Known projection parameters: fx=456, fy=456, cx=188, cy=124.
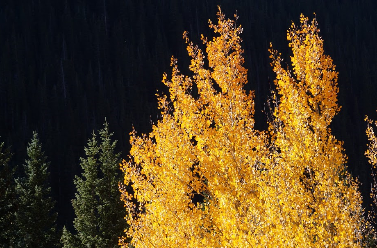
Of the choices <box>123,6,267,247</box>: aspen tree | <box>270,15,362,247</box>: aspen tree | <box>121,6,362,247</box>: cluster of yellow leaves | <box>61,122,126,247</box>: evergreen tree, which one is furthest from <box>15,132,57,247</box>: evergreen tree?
<box>270,15,362,247</box>: aspen tree

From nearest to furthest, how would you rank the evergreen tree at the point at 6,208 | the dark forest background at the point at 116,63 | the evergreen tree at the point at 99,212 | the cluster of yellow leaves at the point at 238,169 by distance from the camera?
1. the cluster of yellow leaves at the point at 238,169
2. the evergreen tree at the point at 6,208
3. the evergreen tree at the point at 99,212
4. the dark forest background at the point at 116,63

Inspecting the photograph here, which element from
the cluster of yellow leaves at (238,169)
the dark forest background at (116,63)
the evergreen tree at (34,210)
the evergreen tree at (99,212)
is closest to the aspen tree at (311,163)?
the cluster of yellow leaves at (238,169)

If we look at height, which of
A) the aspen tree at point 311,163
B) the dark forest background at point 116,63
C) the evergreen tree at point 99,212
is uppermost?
the dark forest background at point 116,63

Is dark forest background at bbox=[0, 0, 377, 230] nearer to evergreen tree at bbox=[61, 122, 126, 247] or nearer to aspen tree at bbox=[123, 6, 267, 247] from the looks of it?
evergreen tree at bbox=[61, 122, 126, 247]

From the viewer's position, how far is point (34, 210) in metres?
21.7

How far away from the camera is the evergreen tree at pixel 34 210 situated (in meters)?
21.4

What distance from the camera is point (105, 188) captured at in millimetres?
20828

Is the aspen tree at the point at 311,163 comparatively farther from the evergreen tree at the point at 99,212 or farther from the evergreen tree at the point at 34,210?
the evergreen tree at the point at 34,210

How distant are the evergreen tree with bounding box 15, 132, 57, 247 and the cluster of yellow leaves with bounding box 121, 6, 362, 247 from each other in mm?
9389

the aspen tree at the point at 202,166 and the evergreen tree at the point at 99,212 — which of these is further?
the evergreen tree at the point at 99,212

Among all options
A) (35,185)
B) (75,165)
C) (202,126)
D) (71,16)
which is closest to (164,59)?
(71,16)

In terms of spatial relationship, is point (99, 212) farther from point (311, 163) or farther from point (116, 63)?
point (116, 63)

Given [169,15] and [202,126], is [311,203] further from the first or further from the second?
[169,15]

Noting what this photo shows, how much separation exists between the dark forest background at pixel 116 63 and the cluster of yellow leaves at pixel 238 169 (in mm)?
51956
